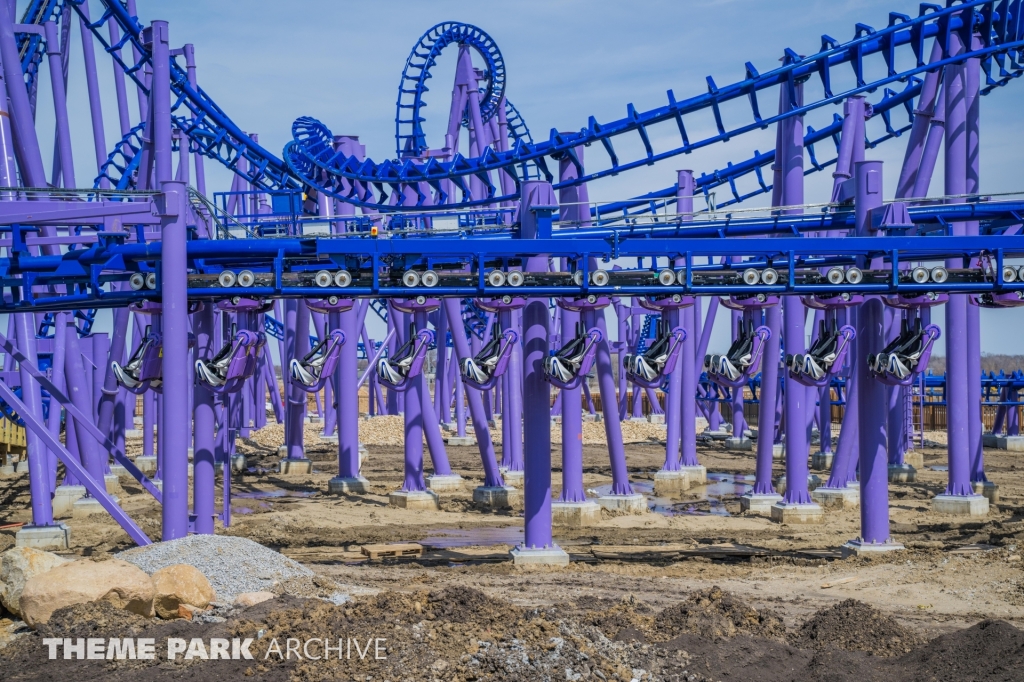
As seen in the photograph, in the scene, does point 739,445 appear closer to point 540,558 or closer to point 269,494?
point 269,494

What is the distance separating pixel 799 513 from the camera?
18.5 meters

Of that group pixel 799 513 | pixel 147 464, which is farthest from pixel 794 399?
pixel 147 464

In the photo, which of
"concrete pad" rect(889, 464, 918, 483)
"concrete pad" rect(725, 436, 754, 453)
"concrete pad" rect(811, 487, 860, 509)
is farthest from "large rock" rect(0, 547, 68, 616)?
"concrete pad" rect(725, 436, 754, 453)

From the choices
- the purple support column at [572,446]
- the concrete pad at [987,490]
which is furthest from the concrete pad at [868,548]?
the concrete pad at [987,490]

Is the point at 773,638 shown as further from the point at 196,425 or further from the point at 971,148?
the point at 971,148

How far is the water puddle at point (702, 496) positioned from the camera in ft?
67.3

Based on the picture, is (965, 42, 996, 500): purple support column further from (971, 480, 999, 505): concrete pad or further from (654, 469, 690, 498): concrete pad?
(654, 469, 690, 498): concrete pad

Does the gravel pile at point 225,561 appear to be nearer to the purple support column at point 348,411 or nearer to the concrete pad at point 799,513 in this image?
the concrete pad at point 799,513

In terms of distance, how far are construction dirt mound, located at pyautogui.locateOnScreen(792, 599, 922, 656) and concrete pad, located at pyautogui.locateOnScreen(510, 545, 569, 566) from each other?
4.47 metres

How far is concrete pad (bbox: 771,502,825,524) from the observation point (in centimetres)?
1847

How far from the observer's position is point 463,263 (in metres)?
15.2

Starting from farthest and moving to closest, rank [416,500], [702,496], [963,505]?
[702,496]
[416,500]
[963,505]

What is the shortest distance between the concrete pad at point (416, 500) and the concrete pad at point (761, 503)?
214 inches

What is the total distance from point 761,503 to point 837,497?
1.42 metres
